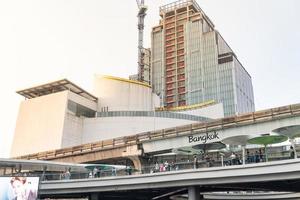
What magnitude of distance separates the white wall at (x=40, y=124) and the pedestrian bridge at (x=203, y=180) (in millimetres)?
48790

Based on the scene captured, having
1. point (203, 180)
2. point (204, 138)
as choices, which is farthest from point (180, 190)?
point (204, 138)

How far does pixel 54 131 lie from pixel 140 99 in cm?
2469

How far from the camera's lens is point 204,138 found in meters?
50.9

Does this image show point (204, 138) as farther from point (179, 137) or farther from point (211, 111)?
point (211, 111)

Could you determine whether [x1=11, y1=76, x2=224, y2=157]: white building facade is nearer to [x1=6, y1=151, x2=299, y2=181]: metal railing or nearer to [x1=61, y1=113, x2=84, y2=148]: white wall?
[x1=61, y1=113, x2=84, y2=148]: white wall

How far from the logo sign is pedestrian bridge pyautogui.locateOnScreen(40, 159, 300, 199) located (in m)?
13.9

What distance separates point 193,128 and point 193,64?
113 m

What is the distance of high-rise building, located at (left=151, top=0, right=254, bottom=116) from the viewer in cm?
15462

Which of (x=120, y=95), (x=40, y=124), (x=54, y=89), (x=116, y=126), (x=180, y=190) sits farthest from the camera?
(x=120, y=95)

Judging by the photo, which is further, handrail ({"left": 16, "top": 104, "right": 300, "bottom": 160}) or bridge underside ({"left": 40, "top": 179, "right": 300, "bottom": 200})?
handrail ({"left": 16, "top": 104, "right": 300, "bottom": 160})

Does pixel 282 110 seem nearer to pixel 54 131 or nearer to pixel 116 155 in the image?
pixel 116 155

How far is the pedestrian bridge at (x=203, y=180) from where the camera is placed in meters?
26.9

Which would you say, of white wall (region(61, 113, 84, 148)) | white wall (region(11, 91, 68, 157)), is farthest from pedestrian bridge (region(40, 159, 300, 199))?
white wall (region(11, 91, 68, 157))

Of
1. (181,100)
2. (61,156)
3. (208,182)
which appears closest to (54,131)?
(61,156)
